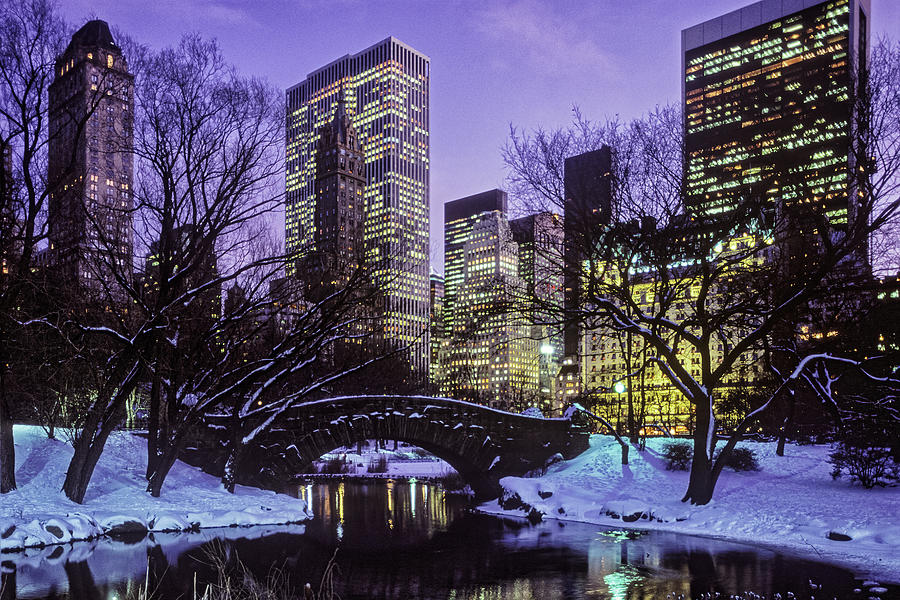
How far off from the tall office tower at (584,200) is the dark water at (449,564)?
7.65 metres

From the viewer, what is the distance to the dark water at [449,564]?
15.3m

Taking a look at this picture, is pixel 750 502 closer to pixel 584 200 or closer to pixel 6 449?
pixel 584 200

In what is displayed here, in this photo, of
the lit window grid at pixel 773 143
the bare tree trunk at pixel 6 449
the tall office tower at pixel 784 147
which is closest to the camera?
the bare tree trunk at pixel 6 449

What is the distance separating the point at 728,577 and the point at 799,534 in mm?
6047

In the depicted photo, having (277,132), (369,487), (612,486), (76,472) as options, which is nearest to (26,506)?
(76,472)

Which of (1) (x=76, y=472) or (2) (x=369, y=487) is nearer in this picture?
(1) (x=76, y=472)

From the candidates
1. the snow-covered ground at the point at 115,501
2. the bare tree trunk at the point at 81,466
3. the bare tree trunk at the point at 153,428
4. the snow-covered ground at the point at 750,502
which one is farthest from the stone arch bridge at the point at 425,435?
the bare tree trunk at the point at 81,466

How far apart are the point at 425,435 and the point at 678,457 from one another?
10.5 metres

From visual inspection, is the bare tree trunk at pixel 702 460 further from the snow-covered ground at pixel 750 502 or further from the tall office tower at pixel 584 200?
the tall office tower at pixel 584 200

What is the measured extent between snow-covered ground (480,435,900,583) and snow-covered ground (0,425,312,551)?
988cm

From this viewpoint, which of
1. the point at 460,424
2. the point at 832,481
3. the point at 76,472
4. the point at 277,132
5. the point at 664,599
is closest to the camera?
the point at 664,599

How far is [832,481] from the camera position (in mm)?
28188

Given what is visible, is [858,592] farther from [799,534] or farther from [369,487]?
[369,487]

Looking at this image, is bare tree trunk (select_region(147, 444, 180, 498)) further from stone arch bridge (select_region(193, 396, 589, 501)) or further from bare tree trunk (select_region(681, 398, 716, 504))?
bare tree trunk (select_region(681, 398, 716, 504))
